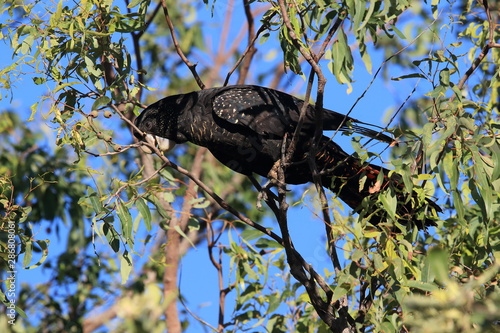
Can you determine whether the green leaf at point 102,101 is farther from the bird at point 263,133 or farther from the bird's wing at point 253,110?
the bird's wing at point 253,110

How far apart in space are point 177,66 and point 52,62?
4950mm

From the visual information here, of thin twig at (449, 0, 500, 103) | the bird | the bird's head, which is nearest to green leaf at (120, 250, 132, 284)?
the bird

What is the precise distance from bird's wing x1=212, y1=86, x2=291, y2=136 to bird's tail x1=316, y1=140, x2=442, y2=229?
31 centimetres

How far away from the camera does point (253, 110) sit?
3680 millimetres

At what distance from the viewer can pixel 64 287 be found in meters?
5.45

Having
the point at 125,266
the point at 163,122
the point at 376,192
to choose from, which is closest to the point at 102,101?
the point at 125,266

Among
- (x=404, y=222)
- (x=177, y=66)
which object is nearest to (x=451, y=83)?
(x=404, y=222)

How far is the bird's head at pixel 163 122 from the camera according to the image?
404 centimetres

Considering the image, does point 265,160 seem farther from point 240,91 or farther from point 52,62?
point 52,62

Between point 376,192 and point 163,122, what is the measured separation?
1559mm

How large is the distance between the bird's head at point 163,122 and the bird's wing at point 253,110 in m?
0.40

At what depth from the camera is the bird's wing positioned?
363cm

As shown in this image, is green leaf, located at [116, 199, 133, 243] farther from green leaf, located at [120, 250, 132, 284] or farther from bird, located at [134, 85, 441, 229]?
bird, located at [134, 85, 441, 229]

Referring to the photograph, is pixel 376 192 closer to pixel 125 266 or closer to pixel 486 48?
pixel 486 48
